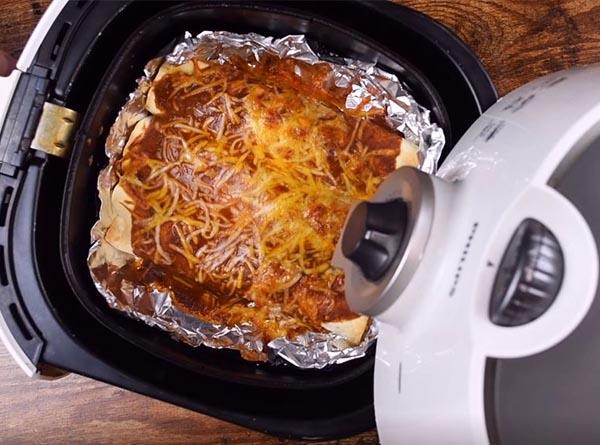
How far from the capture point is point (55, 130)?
1051 mm

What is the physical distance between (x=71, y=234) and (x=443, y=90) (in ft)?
2.12

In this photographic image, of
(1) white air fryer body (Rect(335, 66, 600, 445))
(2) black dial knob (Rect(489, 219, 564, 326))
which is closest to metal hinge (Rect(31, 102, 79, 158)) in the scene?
(1) white air fryer body (Rect(335, 66, 600, 445))

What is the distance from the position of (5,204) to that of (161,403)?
46cm

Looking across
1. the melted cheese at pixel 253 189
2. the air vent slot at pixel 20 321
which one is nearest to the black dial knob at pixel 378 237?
the melted cheese at pixel 253 189

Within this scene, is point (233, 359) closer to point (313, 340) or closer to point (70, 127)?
point (313, 340)

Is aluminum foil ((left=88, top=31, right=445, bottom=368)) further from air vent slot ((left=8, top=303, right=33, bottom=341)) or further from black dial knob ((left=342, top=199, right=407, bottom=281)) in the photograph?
black dial knob ((left=342, top=199, right=407, bottom=281))

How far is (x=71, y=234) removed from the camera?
1113mm

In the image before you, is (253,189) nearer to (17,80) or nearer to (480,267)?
(17,80)

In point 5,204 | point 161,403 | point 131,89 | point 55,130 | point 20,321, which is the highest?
point 131,89

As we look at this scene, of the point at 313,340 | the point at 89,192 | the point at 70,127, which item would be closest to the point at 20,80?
the point at 70,127

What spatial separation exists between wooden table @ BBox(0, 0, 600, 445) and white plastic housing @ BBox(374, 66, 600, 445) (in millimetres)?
480

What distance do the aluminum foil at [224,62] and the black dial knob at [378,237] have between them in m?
0.50

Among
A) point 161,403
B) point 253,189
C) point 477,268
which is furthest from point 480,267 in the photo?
point 161,403

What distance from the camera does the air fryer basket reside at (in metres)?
1.10
